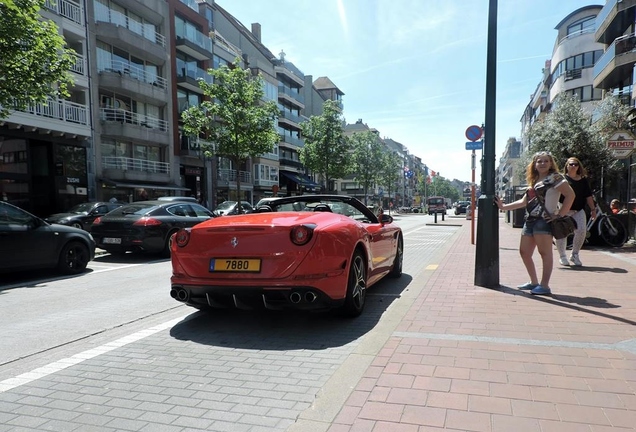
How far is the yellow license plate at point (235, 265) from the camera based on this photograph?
13.3 feet

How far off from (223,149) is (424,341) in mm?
21880

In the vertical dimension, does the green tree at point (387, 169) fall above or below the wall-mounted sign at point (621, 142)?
above

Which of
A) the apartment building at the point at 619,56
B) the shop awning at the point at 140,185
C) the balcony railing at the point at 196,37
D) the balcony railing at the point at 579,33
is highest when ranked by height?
the balcony railing at the point at 579,33

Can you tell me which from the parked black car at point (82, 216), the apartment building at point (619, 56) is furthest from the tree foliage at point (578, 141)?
the parked black car at point (82, 216)

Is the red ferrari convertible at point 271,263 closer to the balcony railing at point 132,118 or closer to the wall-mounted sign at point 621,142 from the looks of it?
the wall-mounted sign at point 621,142

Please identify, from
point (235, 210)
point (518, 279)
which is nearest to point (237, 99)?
point (235, 210)

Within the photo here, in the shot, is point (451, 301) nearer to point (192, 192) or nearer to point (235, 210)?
point (235, 210)

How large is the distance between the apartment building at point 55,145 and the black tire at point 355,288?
66.2 feet

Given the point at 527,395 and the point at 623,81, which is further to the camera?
the point at 623,81

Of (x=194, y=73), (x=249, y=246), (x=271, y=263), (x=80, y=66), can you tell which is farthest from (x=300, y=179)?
(x=271, y=263)

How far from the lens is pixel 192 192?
111 feet

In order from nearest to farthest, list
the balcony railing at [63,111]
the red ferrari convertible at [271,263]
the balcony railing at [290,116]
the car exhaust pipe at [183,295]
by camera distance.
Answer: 1. the red ferrari convertible at [271,263]
2. the car exhaust pipe at [183,295]
3. the balcony railing at [63,111]
4. the balcony railing at [290,116]

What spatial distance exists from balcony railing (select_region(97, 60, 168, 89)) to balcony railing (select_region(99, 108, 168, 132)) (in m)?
2.23

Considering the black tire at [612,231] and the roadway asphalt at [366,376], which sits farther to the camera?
the black tire at [612,231]
